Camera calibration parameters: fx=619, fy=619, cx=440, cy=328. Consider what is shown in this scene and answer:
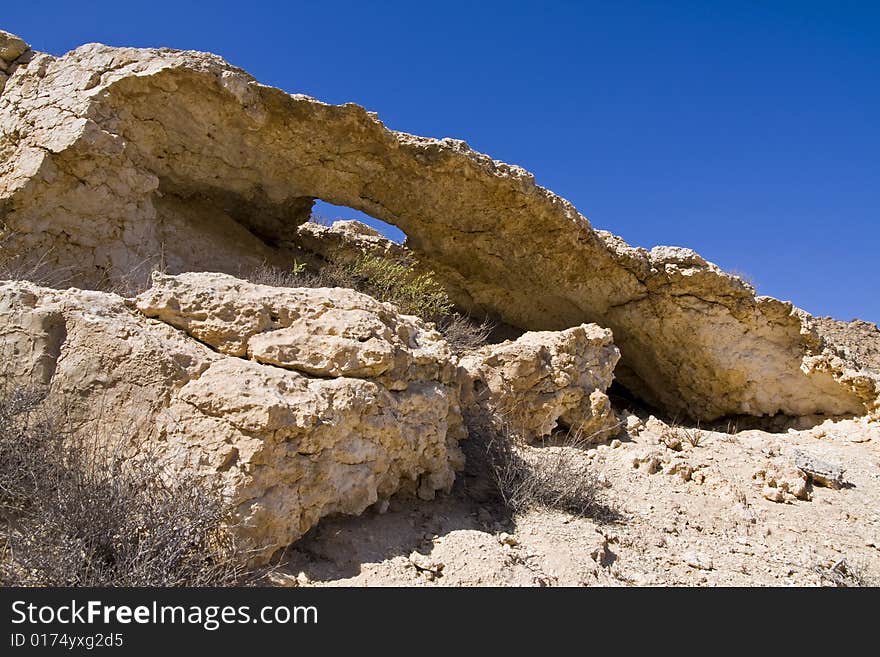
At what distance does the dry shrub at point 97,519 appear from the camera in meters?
2.36

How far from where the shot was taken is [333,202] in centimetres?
654

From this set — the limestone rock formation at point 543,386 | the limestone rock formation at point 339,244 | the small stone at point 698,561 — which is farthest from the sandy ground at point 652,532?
the limestone rock formation at point 339,244

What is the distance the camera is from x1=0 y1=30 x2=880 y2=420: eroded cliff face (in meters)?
5.14

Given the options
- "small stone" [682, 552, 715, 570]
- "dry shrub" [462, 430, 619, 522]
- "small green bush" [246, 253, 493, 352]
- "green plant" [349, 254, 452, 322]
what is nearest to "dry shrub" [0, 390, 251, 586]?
"dry shrub" [462, 430, 619, 522]

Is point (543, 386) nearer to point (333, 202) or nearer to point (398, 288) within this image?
point (398, 288)

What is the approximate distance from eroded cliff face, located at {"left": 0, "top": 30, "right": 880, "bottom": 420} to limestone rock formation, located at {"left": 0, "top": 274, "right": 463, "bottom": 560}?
1.94 metres

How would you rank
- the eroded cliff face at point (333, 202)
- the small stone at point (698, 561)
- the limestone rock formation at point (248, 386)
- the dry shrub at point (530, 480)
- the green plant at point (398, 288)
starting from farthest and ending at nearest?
the green plant at point (398, 288) → the eroded cliff face at point (333, 202) → the dry shrub at point (530, 480) → the small stone at point (698, 561) → the limestone rock formation at point (248, 386)

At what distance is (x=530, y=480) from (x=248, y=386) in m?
2.00

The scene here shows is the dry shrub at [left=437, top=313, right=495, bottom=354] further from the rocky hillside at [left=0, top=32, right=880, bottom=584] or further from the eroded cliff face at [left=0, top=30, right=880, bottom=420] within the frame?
the eroded cliff face at [left=0, top=30, right=880, bottom=420]

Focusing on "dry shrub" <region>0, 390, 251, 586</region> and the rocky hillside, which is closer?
"dry shrub" <region>0, 390, 251, 586</region>

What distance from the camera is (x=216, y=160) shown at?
19.3ft

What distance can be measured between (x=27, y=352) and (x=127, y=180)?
2770mm

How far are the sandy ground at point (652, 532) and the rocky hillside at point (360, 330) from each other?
33 mm

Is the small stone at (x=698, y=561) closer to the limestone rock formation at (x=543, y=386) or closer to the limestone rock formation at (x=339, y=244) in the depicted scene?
the limestone rock formation at (x=543, y=386)
